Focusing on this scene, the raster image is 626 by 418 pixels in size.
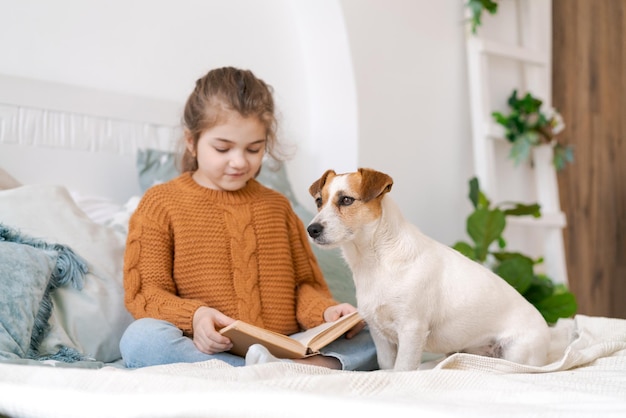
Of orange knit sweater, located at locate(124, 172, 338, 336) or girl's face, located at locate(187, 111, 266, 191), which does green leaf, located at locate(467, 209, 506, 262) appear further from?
girl's face, located at locate(187, 111, 266, 191)

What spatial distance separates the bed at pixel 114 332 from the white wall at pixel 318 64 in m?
0.13

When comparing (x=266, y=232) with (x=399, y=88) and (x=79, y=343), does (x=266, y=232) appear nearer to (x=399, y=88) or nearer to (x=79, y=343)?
(x=79, y=343)

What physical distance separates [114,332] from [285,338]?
414 mm

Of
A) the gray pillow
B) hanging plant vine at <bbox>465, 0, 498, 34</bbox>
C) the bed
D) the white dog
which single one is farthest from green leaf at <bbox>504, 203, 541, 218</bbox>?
the white dog

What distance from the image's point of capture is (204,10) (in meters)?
2.35

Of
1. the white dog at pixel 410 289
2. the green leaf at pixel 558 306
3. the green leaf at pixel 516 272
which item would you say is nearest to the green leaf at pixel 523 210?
the green leaf at pixel 516 272

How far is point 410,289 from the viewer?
Result: 1271 mm

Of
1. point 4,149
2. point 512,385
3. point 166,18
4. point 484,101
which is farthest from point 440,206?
point 512,385

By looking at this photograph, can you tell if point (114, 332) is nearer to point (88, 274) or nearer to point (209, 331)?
point (88, 274)

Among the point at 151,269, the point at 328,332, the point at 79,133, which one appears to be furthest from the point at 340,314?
the point at 79,133

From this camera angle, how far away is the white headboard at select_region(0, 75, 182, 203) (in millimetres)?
1867

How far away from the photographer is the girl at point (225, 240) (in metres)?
1.45

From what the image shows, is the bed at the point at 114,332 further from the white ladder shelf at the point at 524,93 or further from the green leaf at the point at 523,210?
the white ladder shelf at the point at 524,93

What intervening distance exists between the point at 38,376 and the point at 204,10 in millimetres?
1709
